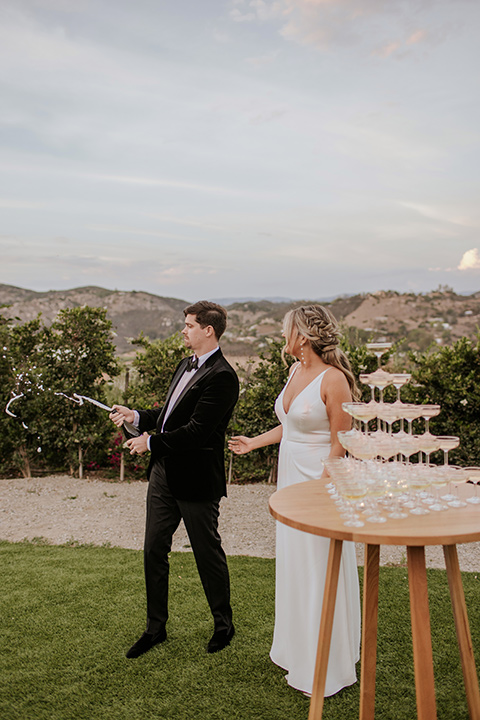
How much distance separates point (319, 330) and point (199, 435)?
0.91m

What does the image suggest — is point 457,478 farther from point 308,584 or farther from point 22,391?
point 22,391

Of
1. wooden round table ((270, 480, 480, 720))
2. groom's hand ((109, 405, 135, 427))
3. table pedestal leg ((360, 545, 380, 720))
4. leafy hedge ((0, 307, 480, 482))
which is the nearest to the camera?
wooden round table ((270, 480, 480, 720))

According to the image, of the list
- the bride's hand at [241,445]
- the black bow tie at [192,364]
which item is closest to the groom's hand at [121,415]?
the black bow tie at [192,364]

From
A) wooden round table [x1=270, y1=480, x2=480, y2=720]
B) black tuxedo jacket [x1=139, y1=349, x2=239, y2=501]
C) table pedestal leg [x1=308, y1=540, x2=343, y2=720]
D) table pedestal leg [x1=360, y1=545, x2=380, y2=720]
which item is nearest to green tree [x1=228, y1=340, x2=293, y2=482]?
black tuxedo jacket [x1=139, y1=349, x2=239, y2=501]

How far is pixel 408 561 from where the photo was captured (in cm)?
204

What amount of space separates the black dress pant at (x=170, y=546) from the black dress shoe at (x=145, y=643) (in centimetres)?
4

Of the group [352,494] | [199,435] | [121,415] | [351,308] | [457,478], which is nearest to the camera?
[352,494]

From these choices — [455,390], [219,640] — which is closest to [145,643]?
[219,640]

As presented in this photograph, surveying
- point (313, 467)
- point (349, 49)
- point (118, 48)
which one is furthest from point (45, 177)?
point (313, 467)

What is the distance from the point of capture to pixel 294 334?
287cm

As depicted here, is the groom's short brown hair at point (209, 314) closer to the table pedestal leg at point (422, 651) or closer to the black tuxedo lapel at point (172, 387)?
the black tuxedo lapel at point (172, 387)

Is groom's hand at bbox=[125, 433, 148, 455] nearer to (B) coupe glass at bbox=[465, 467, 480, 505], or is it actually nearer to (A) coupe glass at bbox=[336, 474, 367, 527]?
(A) coupe glass at bbox=[336, 474, 367, 527]

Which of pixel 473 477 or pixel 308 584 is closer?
pixel 473 477

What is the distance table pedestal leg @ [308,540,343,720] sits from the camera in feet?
7.48
